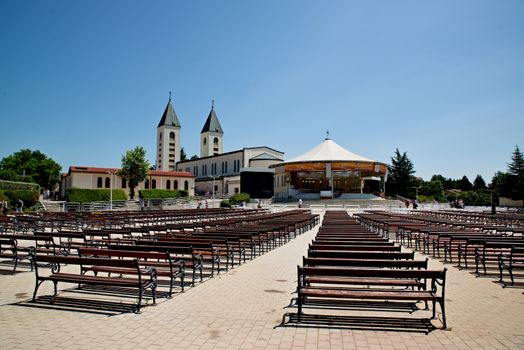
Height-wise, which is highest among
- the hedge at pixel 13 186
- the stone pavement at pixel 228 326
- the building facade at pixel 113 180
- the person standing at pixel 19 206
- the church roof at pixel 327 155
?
the church roof at pixel 327 155

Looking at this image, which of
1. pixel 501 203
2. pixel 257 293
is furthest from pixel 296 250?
pixel 501 203

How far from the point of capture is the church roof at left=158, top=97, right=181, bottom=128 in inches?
4107

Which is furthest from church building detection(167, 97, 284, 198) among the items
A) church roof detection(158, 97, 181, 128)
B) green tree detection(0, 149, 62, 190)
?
green tree detection(0, 149, 62, 190)

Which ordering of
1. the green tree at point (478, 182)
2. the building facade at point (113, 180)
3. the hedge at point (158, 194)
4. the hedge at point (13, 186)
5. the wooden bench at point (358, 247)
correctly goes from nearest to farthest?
the wooden bench at point (358, 247)
the hedge at point (13, 186)
the building facade at point (113, 180)
the hedge at point (158, 194)
the green tree at point (478, 182)

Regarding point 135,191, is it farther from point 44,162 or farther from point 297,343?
point 297,343

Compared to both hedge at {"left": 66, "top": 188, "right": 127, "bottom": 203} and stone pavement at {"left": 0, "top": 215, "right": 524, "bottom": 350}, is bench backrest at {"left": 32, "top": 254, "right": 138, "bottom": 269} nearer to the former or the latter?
stone pavement at {"left": 0, "top": 215, "right": 524, "bottom": 350}

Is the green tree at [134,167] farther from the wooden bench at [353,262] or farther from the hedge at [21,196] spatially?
the wooden bench at [353,262]

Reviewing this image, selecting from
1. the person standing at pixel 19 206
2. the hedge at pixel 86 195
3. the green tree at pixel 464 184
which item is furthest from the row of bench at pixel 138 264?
the green tree at pixel 464 184

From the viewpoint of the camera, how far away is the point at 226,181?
87375 mm

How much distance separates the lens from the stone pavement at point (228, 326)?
4.17 meters

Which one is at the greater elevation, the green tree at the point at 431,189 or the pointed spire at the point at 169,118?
the pointed spire at the point at 169,118

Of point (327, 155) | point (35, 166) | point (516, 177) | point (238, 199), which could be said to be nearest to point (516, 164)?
point (516, 177)

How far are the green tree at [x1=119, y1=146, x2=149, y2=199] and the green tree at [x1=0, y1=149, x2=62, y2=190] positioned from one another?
31.9 m

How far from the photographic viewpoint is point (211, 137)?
10875cm
